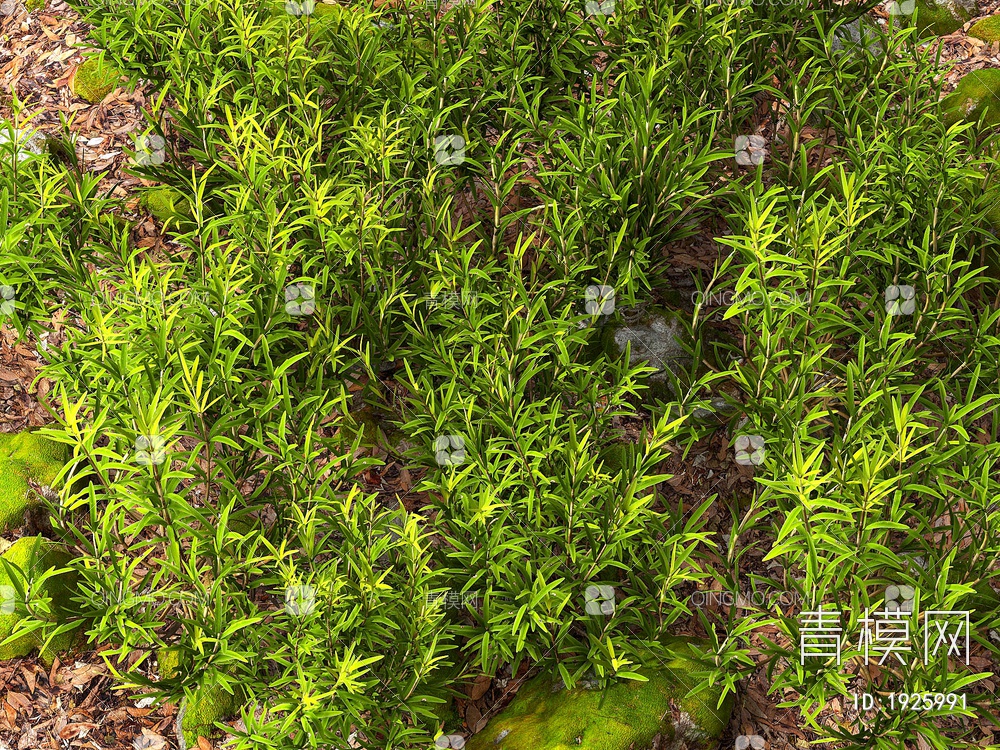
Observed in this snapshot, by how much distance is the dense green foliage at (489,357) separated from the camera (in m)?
2.87

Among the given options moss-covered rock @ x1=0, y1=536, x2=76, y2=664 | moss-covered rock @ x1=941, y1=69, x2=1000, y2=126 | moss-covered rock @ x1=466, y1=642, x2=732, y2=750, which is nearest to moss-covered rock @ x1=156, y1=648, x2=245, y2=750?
moss-covered rock @ x1=0, y1=536, x2=76, y2=664

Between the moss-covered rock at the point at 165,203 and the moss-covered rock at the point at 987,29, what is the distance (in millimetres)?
4540

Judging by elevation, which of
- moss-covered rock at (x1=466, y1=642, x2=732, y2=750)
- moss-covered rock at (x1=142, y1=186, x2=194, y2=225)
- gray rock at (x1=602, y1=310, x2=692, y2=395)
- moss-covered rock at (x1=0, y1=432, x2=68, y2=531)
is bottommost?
moss-covered rock at (x1=466, y1=642, x2=732, y2=750)

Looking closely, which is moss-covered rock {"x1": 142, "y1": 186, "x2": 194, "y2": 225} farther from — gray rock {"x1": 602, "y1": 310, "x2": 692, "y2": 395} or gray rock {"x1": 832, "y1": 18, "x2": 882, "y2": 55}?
gray rock {"x1": 832, "y1": 18, "x2": 882, "y2": 55}

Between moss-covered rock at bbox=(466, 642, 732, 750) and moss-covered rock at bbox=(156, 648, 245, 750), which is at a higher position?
moss-covered rock at bbox=(466, 642, 732, 750)

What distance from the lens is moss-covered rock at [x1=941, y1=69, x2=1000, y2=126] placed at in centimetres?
451

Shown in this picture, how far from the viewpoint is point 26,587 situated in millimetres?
3053

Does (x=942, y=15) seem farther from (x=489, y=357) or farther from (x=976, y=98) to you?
(x=489, y=357)

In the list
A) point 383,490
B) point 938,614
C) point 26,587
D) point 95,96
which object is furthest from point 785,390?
point 95,96

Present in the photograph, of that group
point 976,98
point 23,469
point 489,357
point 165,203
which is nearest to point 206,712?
point 23,469

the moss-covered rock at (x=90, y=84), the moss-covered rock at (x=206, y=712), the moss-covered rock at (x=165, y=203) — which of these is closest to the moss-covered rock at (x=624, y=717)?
the moss-covered rock at (x=206, y=712)

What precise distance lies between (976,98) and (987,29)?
2.37ft

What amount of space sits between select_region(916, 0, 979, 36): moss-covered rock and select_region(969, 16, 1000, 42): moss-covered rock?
5.0 inches

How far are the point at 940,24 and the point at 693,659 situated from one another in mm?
4191
